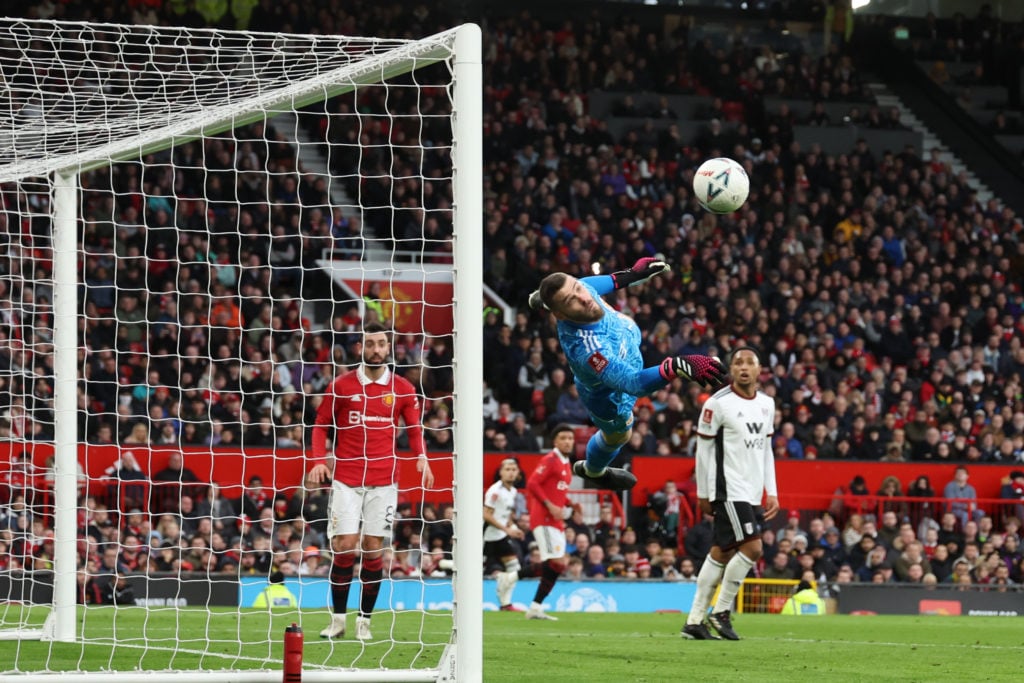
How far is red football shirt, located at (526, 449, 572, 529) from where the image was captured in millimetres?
14336

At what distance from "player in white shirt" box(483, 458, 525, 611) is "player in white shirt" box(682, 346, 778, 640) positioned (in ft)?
12.7

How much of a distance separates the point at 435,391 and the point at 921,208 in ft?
34.4

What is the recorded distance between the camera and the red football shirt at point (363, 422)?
10.4 meters

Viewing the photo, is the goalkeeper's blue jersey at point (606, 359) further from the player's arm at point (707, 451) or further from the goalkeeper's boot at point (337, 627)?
the goalkeeper's boot at point (337, 627)

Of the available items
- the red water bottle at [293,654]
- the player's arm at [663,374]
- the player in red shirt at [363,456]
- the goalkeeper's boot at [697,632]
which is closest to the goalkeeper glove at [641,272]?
the player's arm at [663,374]

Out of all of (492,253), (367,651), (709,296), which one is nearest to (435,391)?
(492,253)

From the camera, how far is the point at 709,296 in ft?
72.7

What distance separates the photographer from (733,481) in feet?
36.1

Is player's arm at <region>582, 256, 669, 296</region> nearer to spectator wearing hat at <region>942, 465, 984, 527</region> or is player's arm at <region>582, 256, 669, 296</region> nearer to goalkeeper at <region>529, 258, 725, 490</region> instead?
goalkeeper at <region>529, 258, 725, 490</region>

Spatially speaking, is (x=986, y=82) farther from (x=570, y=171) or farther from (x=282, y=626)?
(x=282, y=626)

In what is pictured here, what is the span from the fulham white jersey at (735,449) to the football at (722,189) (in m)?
2.72

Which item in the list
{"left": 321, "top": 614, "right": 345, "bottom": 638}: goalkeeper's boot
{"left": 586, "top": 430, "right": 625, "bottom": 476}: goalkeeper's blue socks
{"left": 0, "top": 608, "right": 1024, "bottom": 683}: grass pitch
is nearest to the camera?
{"left": 0, "top": 608, "right": 1024, "bottom": 683}: grass pitch

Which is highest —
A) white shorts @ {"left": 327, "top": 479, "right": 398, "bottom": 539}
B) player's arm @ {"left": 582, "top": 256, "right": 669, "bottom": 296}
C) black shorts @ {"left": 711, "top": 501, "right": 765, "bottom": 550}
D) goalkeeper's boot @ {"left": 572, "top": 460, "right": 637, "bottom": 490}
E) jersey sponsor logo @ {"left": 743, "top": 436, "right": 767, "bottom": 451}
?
player's arm @ {"left": 582, "top": 256, "right": 669, "bottom": 296}

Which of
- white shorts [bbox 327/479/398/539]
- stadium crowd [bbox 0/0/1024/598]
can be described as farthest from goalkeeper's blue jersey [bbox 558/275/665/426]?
stadium crowd [bbox 0/0/1024/598]
